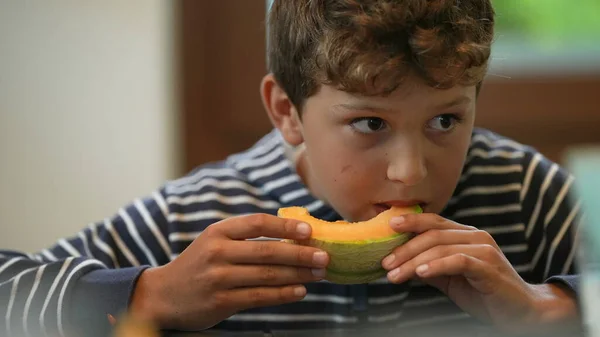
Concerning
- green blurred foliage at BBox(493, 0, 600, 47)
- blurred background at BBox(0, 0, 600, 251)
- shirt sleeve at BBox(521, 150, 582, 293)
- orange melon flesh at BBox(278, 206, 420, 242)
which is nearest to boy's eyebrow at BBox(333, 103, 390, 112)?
orange melon flesh at BBox(278, 206, 420, 242)

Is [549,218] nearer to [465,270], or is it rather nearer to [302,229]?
[465,270]

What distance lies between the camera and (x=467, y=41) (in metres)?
0.83

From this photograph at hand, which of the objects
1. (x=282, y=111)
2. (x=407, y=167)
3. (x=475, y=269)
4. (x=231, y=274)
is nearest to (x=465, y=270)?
(x=475, y=269)

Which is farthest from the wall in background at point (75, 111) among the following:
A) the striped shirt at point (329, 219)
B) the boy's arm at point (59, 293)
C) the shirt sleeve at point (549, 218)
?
the shirt sleeve at point (549, 218)

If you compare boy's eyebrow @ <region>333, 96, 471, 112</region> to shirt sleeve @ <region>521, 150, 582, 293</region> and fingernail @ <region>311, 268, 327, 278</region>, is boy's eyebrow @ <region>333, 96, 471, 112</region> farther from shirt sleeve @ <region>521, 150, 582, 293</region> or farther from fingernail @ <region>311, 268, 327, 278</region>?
shirt sleeve @ <region>521, 150, 582, 293</region>

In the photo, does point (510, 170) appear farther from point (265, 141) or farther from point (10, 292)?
point (10, 292)

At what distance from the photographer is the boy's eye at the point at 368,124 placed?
0.82 m

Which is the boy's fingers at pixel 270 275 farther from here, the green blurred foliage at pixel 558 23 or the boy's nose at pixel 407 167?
the green blurred foliage at pixel 558 23

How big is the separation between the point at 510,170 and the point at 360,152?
0.35m

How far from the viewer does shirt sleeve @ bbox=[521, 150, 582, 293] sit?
3.43ft

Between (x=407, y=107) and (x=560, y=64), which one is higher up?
(x=407, y=107)

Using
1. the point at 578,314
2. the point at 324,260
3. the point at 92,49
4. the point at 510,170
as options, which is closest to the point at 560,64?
the point at 510,170

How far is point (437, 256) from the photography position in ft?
2.53

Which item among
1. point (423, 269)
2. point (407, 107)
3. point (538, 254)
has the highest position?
point (407, 107)
